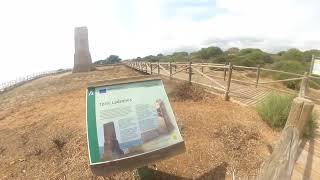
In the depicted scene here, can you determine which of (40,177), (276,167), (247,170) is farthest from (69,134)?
(276,167)

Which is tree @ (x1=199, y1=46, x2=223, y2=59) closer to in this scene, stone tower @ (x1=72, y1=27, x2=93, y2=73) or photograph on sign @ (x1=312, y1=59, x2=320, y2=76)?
stone tower @ (x1=72, y1=27, x2=93, y2=73)

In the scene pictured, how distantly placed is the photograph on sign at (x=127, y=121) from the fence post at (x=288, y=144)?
Result: 1824 mm

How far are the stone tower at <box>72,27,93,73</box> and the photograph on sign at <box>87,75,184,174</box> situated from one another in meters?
37.1

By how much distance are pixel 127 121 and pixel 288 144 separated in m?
2.17

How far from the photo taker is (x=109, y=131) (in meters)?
3.85

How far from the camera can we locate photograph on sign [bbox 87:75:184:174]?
12.5 ft

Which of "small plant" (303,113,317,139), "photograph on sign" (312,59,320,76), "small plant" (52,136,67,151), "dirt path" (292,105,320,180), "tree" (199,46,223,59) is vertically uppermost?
"photograph on sign" (312,59,320,76)

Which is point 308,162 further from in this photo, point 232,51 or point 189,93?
point 232,51

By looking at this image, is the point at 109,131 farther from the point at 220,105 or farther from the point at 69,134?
the point at 220,105

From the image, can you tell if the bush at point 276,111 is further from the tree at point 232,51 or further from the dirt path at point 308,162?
the tree at point 232,51

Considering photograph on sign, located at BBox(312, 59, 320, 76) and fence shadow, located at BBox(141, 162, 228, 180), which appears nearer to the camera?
fence shadow, located at BBox(141, 162, 228, 180)

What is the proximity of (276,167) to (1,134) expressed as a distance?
9.25 metres

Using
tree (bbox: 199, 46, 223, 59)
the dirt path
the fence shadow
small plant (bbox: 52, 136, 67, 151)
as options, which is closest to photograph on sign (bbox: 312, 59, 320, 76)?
the dirt path

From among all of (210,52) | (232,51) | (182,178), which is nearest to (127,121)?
(182,178)
